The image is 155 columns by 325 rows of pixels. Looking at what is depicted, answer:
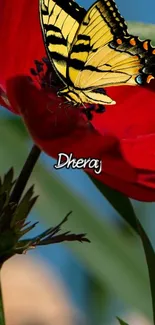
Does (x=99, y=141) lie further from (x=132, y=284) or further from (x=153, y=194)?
(x=132, y=284)

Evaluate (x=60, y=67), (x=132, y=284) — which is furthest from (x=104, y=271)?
(x=60, y=67)

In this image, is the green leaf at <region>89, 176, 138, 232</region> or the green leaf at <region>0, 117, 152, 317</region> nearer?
the green leaf at <region>89, 176, 138, 232</region>

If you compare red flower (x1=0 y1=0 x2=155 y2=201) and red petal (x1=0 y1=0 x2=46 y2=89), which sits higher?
red petal (x1=0 y1=0 x2=46 y2=89)

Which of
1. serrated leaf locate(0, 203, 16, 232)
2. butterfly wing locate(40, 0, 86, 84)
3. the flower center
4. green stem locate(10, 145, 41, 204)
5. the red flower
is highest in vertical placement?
butterfly wing locate(40, 0, 86, 84)

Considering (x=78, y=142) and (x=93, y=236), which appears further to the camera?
(x=93, y=236)

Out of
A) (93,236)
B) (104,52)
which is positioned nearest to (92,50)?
(104,52)

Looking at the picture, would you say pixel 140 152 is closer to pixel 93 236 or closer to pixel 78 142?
pixel 78 142
